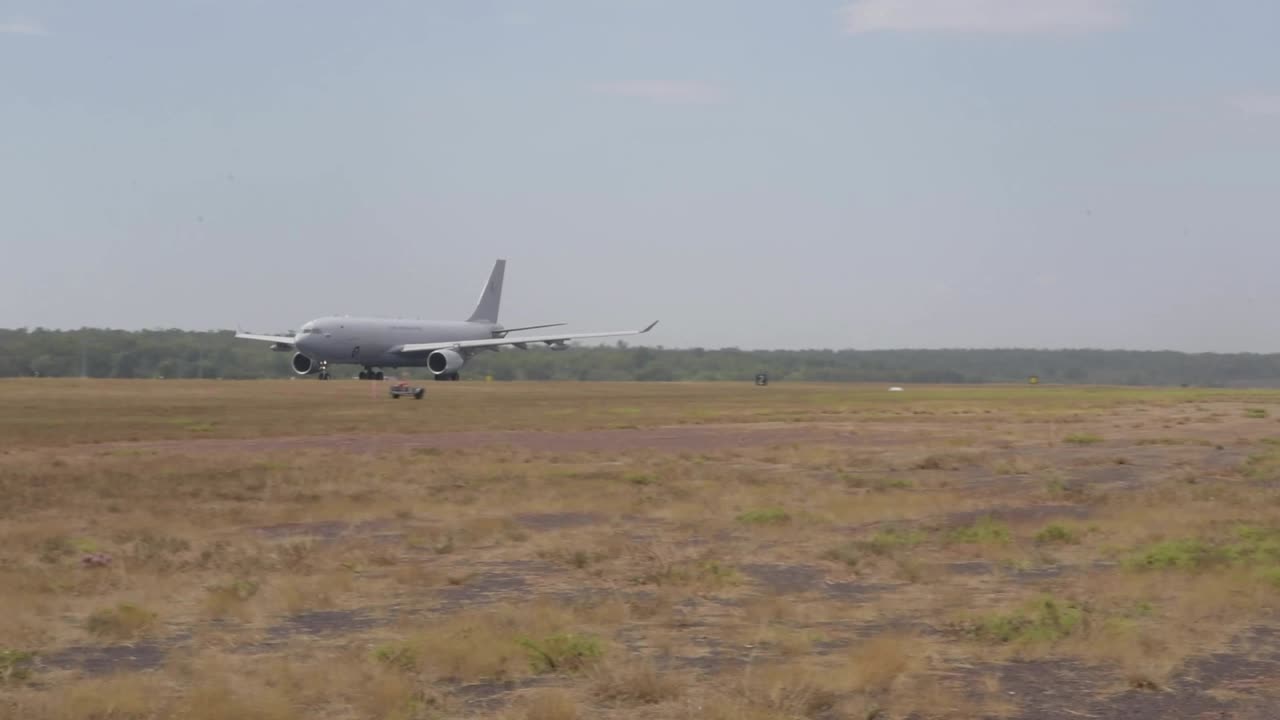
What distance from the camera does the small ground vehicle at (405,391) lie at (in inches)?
2498

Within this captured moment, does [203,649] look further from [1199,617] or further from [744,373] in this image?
[744,373]

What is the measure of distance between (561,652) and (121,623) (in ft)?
15.6

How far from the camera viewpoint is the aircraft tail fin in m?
104

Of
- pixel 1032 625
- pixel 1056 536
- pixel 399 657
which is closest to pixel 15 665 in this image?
pixel 399 657

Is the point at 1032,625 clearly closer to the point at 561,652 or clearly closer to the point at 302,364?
the point at 561,652

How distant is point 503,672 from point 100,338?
119717 millimetres

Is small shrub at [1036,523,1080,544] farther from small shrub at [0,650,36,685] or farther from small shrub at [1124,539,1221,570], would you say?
small shrub at [0,650,36,685]

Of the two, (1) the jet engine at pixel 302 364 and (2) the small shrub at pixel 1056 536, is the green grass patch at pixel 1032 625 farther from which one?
(1) the jet engine at pixel 302 364

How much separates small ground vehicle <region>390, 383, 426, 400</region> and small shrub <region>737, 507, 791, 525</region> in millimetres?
40982

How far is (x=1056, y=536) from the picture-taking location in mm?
21422

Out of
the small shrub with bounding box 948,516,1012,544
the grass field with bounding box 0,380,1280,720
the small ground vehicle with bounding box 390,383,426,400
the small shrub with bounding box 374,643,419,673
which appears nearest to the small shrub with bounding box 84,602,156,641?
the grass field with bounding box 0,380,1280,720

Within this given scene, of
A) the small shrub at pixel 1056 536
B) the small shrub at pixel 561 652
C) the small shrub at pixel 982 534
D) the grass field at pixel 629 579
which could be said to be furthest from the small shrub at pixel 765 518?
the small shrub at pixel 561 652

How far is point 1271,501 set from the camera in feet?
86.1

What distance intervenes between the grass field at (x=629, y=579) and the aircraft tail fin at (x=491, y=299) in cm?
6392
